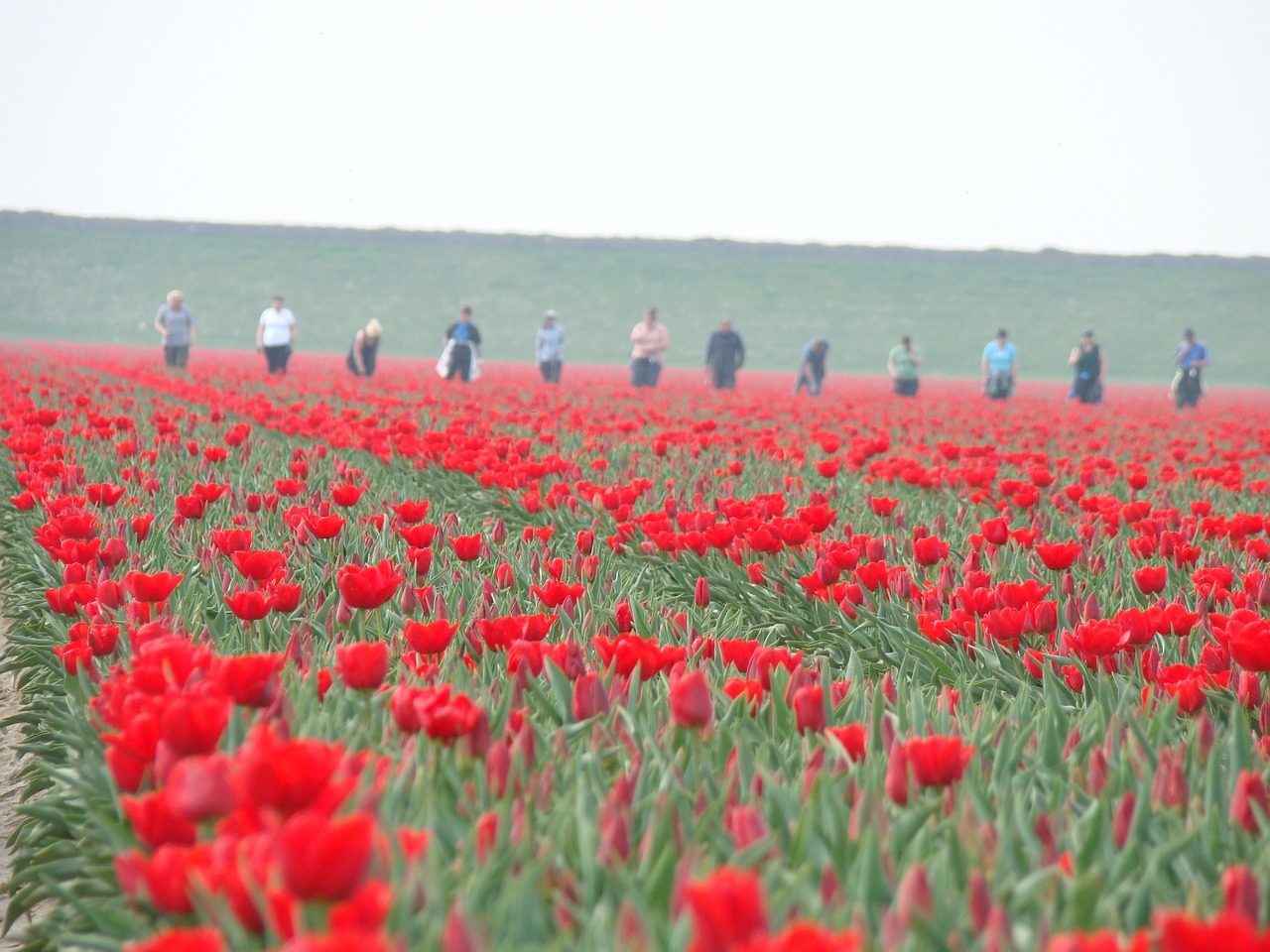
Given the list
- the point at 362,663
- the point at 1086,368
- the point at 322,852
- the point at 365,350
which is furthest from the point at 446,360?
the point at 322,852

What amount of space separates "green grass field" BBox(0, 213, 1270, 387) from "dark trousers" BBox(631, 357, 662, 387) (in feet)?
88.6

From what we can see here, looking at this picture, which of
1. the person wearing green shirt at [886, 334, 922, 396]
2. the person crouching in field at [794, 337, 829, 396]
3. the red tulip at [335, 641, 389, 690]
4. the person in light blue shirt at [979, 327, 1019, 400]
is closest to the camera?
the red tulip at [335, 641, 389, 690]

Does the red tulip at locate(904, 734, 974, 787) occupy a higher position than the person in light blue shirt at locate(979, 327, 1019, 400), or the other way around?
the red tulip at locate(904, 734, 974, 787)

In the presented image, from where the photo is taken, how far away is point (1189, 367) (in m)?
20.8

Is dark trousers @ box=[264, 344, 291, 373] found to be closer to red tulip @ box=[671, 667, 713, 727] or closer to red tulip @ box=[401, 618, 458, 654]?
red tulip @ box=[401, 618, 458, 654]

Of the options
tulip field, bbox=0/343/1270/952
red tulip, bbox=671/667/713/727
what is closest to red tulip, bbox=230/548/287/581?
tulip field, bbox=0/343/1270/952

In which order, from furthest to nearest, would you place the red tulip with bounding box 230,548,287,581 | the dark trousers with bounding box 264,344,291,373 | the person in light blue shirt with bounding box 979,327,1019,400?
the person in light blue shirt with bounding box 979,327,1019,400
the dark trousers with bounding box 264,344,291,373
the red tulip with bounding box 230,548,287,581

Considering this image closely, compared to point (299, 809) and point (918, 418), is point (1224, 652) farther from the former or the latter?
point (918, 418)

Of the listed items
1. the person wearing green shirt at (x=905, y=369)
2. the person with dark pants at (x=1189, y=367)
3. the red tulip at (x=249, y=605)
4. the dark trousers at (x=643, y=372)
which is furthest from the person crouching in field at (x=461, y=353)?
the red tulip at (x=249, y=605)

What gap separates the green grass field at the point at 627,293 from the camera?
168 ft

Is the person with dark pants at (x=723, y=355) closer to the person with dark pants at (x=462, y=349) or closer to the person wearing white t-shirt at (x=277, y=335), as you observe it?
the person with dark pants at (x=462, y=349)

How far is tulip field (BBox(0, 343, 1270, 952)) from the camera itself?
48.9 inches

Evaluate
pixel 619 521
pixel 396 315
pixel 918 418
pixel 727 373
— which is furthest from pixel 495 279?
pixel 619 521

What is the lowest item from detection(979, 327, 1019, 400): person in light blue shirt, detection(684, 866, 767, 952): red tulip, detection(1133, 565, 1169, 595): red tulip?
detection(979, 327, 1019, 400): person in light blue shirt
